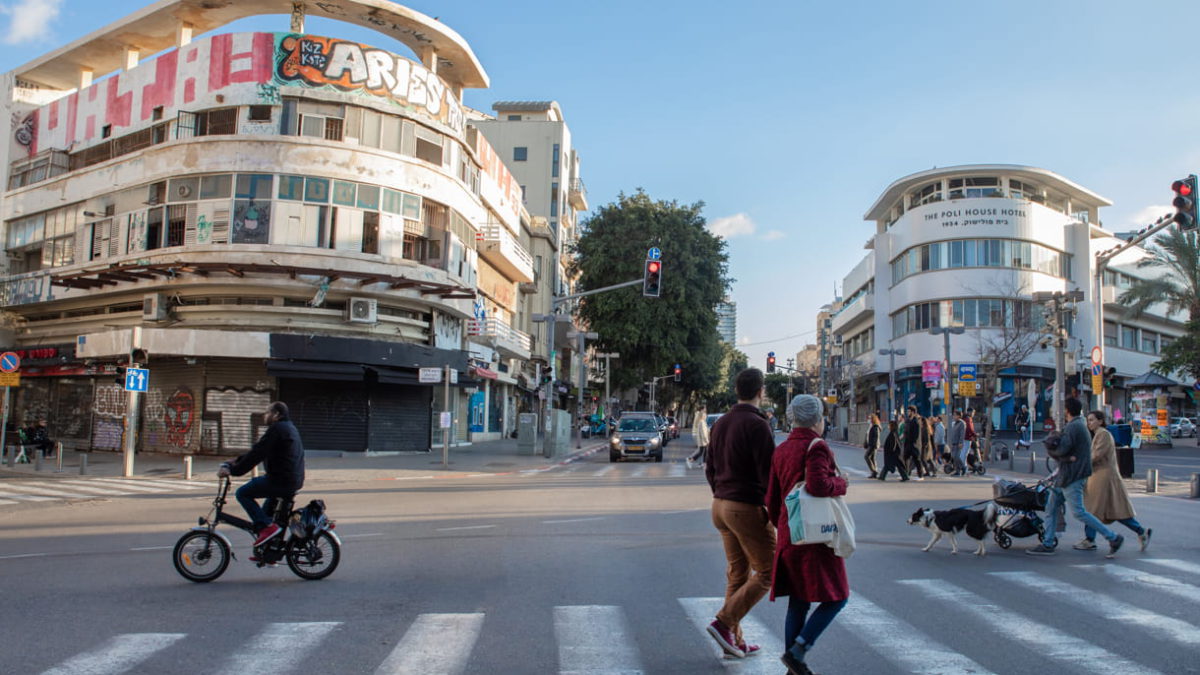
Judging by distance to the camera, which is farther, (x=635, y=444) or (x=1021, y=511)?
(x=635, y=444)

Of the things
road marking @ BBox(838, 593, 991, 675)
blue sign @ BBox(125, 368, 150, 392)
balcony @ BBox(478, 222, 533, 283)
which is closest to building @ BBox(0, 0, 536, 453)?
Result: blue sign @ BBox(125, 368, 150, 392)

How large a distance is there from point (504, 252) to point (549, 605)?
3275 cm

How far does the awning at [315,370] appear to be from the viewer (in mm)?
26047

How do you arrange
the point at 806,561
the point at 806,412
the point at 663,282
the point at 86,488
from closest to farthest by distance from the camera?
1. the point at 806,561
2. the point at 806,412
3. the point at 86,488
4. the point at 663,282

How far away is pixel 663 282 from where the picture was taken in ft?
166

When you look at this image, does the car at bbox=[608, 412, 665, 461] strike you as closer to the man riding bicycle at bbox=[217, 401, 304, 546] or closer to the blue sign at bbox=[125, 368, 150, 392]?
the blue sign at bbox=[125, 368, 150, 392]

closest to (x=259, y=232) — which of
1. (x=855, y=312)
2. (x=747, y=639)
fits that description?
(x=747, y=639)

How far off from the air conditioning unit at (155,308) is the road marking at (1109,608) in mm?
25559

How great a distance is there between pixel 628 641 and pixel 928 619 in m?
2.43

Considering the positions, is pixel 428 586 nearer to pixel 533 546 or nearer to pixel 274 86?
pixel 533 546

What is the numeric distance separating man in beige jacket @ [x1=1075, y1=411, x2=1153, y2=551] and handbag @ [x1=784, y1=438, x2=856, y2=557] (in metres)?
6.87

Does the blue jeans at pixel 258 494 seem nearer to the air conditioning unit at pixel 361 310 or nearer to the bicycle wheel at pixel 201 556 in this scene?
the bicycle wheel at pixel 201 556

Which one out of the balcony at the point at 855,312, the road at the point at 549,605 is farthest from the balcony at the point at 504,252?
the balcony at the point at 855,312

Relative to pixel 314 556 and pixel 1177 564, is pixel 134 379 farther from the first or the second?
pixel 1177 564
